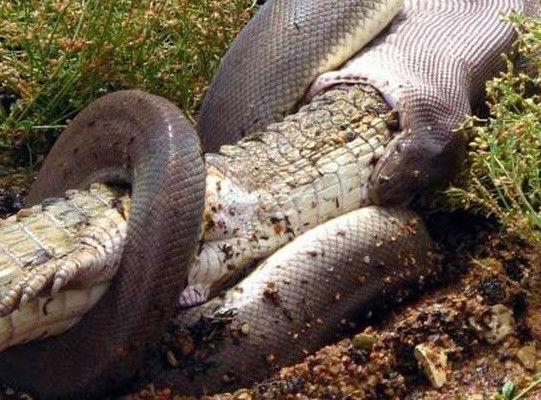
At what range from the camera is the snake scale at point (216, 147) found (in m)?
4.18

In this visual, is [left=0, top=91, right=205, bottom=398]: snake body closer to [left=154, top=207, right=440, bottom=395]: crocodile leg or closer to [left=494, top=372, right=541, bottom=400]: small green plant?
[left=154, top=207, right=440, bottom=395]: crocodile leg

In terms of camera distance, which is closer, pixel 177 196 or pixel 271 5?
pixel 177 196

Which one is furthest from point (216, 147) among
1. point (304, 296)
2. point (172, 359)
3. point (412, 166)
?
point (172, 359)

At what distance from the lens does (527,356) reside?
14.3 ft

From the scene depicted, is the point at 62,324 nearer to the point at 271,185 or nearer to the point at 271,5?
the point at 271,185

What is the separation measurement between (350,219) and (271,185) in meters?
0.34

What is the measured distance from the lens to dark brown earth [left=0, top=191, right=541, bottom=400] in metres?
4.30

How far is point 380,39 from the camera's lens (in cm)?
566

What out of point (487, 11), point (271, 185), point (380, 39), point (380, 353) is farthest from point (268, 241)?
point (487, 11)

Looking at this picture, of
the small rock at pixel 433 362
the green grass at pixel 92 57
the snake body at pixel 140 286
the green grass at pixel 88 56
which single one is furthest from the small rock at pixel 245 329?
the green grass at pixel 88 56

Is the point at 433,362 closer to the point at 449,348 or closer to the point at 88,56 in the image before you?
the point at 449,348

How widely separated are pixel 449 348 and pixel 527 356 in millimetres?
278

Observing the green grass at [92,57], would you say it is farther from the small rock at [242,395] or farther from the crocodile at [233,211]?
the small rock at [242,395]

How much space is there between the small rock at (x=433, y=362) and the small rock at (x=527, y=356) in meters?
0.26
